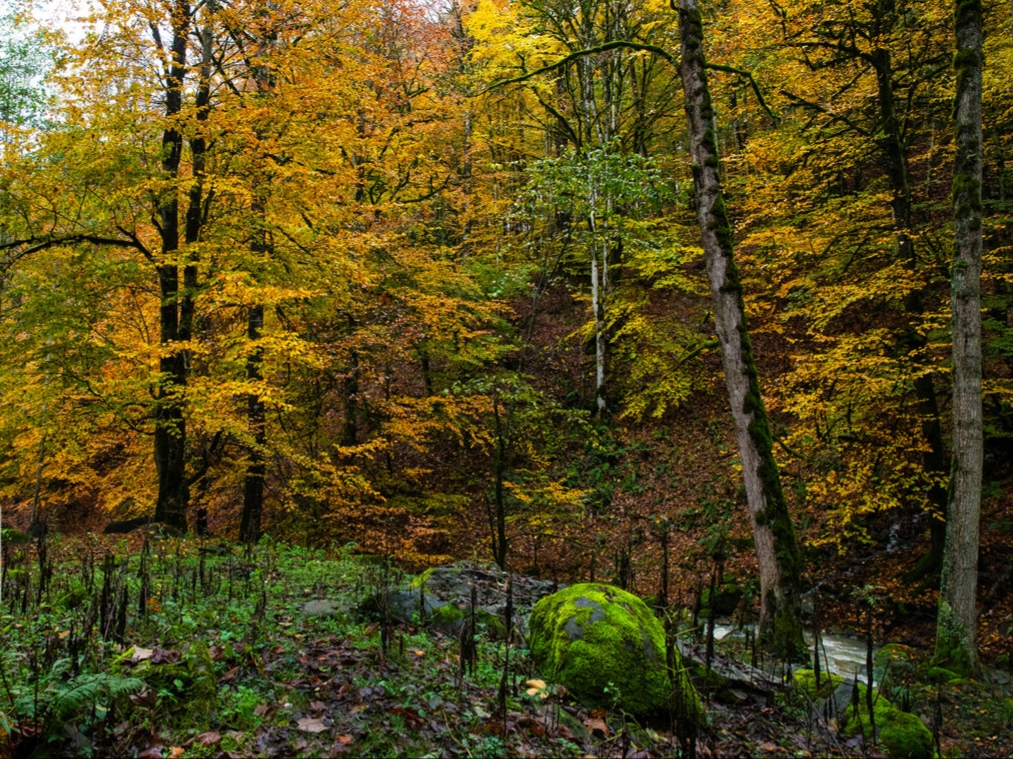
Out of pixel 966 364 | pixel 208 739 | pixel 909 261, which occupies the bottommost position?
pixel 208 739

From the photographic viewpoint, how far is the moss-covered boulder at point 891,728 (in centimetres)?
475

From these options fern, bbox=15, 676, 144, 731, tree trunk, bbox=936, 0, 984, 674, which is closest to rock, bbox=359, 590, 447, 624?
fern, bbox=15, 676, 144, 731

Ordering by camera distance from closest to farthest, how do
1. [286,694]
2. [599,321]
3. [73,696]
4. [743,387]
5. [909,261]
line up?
[73,696] < [286,694] < [743,387] < [909,261] < [599,321]

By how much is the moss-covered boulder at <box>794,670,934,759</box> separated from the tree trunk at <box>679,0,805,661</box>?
4.48ft

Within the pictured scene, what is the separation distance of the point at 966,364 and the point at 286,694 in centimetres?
854

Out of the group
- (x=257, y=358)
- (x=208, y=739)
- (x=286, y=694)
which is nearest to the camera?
(x=208, y=739)

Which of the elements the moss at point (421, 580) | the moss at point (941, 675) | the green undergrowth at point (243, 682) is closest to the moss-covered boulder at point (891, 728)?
the moss at point (941, 675)

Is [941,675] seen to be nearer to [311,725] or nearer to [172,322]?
[311,725]

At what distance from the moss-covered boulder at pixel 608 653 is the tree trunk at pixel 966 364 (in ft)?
16.5

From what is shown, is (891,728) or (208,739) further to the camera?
(891,728)

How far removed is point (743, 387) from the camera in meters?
7.20

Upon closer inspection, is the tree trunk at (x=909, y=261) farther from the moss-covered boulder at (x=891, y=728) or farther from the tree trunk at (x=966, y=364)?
the moss-covered boulder at (x=891, y=728)

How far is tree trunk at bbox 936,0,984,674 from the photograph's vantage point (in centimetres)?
752

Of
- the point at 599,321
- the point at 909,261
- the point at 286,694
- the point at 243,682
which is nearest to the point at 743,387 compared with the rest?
the point at 909,261
